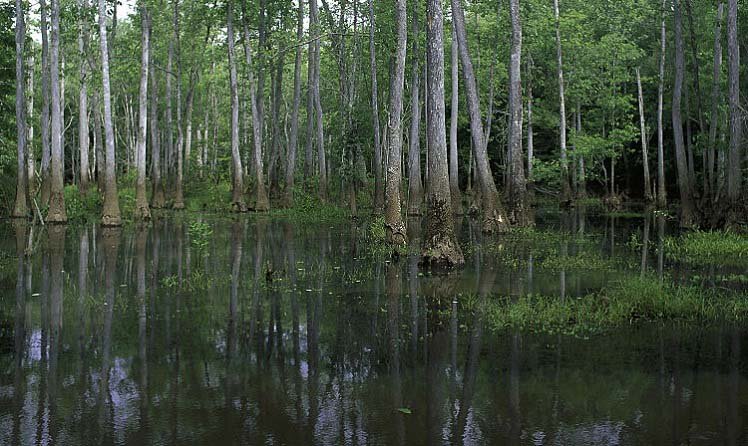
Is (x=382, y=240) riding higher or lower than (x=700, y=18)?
lower

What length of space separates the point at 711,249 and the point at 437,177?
6866mm

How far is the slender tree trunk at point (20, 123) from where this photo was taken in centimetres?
2903

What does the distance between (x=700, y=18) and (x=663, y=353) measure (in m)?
27.7

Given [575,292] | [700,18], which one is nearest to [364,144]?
[700,18]

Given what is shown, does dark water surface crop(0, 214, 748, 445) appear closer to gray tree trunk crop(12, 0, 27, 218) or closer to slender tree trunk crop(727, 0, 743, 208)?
slender tree trunk crop(727, 0, 743, 208)

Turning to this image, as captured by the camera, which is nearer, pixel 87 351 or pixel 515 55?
pixel 87 351

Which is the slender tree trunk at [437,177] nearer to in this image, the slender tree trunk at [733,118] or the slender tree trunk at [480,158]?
the slender tree trunk at [480,158]

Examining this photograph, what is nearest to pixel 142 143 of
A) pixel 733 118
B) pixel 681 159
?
pixel 681 159

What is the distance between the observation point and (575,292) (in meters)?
12.2

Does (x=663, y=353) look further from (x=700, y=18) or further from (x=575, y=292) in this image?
(x=700, y=18)

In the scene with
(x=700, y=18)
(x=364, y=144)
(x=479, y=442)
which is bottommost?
(x=479, y=442)

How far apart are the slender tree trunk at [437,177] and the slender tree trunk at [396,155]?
2966 mm

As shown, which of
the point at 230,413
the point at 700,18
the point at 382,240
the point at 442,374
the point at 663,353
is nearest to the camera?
the point at 230,413

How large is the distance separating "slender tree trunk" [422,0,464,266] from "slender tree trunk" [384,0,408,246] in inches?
117
